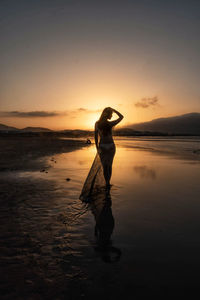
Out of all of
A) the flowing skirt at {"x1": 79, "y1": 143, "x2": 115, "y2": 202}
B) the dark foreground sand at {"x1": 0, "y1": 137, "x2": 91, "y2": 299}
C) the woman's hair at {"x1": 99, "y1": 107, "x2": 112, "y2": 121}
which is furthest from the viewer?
the woman's hair at {"x1": 99, "y1": 107, "x2": 112, "y2": 121}

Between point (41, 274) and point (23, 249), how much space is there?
795 mm

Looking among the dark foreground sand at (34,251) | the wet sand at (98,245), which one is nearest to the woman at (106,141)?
the wet sand at (98,245)

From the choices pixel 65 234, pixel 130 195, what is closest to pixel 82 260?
pixel 65 234

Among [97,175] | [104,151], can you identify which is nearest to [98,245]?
[97,175]

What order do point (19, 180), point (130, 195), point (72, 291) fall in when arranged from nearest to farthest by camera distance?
point (72, 291) < point (130, 195) < point (19, 180)

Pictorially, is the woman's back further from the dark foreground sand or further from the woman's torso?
the dark foreground sand

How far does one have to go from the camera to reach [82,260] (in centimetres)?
321

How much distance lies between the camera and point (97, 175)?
7.04 meters

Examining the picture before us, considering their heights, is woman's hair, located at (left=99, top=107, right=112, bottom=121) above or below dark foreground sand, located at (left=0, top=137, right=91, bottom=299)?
above

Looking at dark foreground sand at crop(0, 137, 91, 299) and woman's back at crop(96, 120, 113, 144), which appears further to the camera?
woman's back at crop(96, 120, 113, 144)

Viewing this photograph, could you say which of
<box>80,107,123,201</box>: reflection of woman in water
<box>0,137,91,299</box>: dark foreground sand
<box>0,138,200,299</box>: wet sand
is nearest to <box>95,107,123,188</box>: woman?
<box>80,107,123,201</box>: reflection of woman in water

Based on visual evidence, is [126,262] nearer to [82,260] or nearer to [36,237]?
[82,260]

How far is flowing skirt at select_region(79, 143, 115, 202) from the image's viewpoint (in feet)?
22.1

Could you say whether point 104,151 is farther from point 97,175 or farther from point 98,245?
point 98,245
